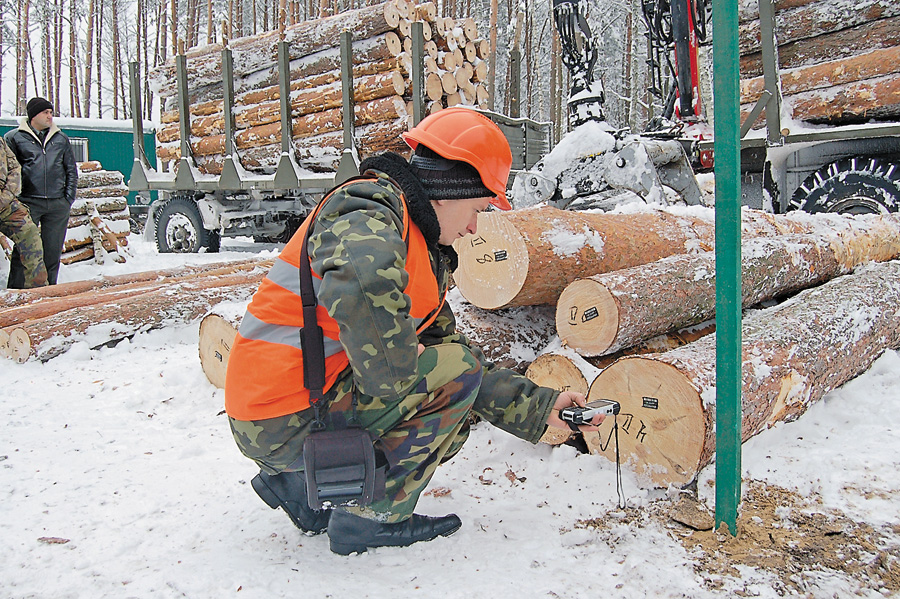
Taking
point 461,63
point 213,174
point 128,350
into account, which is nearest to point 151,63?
point 213,174

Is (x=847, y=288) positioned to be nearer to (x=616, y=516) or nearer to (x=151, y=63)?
(x=616, y=516)

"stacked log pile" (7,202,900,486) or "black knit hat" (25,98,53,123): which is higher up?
"black knit hat" (25,98,53,123)

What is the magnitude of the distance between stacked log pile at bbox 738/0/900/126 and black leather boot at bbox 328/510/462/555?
621cm

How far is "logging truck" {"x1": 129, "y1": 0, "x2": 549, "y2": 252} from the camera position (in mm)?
7852

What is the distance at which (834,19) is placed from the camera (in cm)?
612

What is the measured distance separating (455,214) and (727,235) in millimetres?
798

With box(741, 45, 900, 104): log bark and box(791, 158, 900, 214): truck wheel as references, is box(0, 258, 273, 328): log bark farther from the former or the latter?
box(741, 45, 900, 104): log bark

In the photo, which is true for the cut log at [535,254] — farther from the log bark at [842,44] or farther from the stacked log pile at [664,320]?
the log bark at [842,44]

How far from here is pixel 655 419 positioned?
87.9 inches

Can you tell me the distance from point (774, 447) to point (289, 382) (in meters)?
2.02

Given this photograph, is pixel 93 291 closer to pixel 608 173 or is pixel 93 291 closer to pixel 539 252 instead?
pixel 539 252

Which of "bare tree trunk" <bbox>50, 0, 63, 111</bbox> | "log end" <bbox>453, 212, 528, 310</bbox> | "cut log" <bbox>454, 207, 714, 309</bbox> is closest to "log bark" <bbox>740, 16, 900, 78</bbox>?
"cut log" <bbox>454, 207, 714, 309</bbox>

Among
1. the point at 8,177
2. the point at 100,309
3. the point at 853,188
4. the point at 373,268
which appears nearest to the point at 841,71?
the point at 853,188

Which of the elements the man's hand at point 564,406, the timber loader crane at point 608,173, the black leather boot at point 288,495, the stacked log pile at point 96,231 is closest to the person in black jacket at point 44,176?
the stacked log pile at point 96,231
